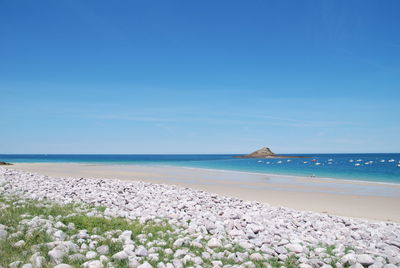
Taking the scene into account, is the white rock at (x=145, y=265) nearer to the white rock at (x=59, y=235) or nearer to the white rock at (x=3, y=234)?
the white rock at (x=59, y=235)

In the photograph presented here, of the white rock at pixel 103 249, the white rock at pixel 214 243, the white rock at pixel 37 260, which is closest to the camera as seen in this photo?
the white rock at pixel 37 260

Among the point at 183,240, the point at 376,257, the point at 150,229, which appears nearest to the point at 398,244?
the point at 376,257

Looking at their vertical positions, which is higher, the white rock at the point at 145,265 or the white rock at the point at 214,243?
the white rock at the point at 145,265

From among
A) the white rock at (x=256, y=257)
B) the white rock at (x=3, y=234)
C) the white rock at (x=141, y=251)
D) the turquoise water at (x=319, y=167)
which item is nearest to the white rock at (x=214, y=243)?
the white rock at (x=256, y=257)

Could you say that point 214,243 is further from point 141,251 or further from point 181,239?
point 141,251

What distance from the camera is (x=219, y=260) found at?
6035 millimetres

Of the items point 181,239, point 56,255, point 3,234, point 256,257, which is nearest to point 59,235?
point 3,234

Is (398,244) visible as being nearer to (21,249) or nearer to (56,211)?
(21,249)

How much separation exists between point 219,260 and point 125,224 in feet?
10.4

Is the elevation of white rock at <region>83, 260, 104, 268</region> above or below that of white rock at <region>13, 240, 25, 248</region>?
below

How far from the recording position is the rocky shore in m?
5.72

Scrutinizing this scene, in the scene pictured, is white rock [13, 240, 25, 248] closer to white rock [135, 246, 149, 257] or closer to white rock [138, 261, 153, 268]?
white rock [135, 246, 149, 257]

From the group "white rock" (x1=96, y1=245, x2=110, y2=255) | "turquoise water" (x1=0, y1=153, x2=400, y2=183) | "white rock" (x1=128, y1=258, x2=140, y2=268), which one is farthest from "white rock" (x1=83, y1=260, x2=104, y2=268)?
"turquoise water" (x1=0, y1=153, x2=400, y2=183)

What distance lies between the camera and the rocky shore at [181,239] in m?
5.72
